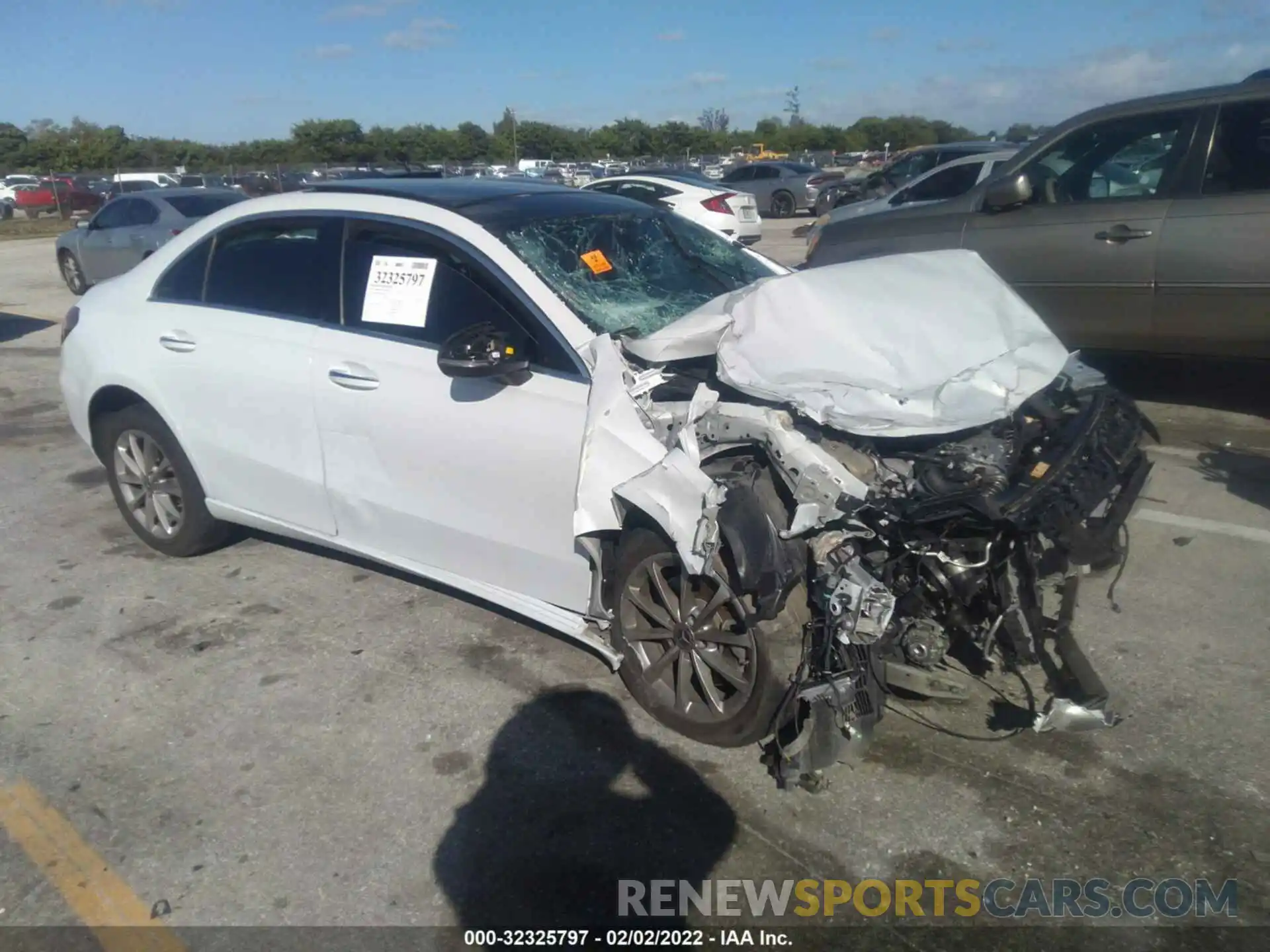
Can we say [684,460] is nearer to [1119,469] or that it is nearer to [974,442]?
[974,442]

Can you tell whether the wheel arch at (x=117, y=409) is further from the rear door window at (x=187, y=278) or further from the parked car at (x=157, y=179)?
the parked car at (x=157, y=179)

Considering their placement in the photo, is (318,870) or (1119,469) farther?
(1119,469)

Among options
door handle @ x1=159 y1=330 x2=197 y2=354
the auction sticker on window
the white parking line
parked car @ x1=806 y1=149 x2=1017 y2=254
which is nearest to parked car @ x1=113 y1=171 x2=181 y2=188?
parked car @ x1=806 y1=149 x2=1017 y2=254

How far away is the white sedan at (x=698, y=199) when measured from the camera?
17.8 m

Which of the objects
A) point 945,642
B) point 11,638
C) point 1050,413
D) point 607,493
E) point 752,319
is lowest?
point 11,638

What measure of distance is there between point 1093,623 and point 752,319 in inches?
74.4

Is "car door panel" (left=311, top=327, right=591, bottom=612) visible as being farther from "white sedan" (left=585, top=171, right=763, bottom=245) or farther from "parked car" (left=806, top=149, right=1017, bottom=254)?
"white sedan" (left=585, top=171, right=763, bottom=245)

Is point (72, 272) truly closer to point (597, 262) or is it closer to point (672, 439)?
point (597, 262)

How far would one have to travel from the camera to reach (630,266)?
4.21 meters

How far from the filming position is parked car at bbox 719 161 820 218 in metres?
28.7

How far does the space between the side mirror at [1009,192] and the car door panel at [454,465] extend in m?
4.13

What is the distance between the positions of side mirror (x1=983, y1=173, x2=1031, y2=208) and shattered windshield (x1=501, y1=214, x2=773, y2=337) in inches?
96.4

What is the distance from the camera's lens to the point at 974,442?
3.24 m

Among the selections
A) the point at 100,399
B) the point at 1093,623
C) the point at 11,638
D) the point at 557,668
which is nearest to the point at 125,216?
the point at 100,399
